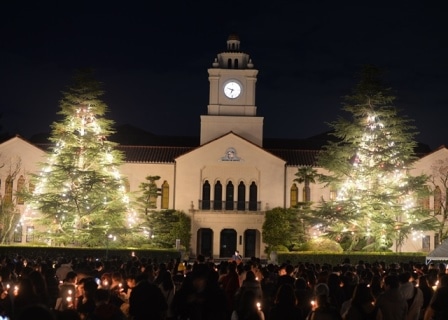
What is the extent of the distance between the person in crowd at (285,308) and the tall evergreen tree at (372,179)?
38.4m

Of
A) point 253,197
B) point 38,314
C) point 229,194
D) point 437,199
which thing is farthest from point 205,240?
point 38,314

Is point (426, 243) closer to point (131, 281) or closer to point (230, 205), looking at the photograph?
point (230, 205)

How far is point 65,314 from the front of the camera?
31.2 feet

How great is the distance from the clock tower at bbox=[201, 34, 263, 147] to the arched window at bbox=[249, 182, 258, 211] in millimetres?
3803

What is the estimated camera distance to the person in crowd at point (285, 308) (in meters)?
11.3

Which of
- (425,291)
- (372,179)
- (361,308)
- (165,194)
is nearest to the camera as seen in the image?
(361,308)

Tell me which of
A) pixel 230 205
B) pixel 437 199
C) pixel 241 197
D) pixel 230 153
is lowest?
pixel 230 205

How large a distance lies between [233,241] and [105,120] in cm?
1578

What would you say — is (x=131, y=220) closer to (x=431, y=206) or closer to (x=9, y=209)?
(x=9, y=209)

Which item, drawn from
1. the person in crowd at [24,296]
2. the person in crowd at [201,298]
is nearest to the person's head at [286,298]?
the person in crowd at [201,298]

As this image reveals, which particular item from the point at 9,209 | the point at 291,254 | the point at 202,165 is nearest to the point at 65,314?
the point at 291,254

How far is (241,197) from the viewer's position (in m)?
62.4

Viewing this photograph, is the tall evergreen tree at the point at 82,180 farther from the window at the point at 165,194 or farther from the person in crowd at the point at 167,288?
the person in crowd at the point at 167,288

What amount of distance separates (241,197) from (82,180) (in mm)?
15927
